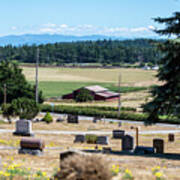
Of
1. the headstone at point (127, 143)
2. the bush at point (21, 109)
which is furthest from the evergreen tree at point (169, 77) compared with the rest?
the bush at point (21, 109)

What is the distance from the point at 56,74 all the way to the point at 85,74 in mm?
10613

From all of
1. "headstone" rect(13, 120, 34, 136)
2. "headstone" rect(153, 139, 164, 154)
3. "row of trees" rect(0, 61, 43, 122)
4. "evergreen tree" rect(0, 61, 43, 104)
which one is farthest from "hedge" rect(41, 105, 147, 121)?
"headstone" rect(153, 139, 164, 154)

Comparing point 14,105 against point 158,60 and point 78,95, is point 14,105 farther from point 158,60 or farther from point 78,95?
point 78,95

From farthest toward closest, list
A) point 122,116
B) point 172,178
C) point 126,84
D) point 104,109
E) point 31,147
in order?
point 126,84, point 104,109, point 122,116, point 31,147, point 172,178

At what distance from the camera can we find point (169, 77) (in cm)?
2375

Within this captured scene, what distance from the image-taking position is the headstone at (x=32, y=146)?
2042cm

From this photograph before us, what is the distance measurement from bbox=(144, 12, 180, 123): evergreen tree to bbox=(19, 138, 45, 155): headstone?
6968 mm

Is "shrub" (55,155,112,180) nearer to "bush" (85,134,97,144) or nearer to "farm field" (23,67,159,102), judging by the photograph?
"bush" (85,134,97,144)

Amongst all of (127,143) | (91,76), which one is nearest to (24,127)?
(127,143)

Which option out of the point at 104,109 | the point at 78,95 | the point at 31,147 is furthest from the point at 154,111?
the point at 78,95

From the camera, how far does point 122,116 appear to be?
215ft

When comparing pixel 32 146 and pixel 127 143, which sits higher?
pixel 32 146

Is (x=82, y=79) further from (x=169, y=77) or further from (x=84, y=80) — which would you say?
(x=169, y=77)

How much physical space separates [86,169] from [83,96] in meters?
78.0
